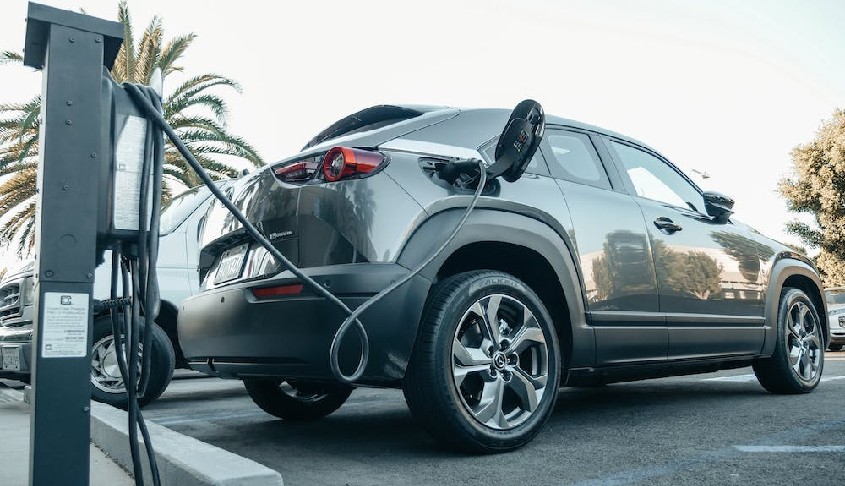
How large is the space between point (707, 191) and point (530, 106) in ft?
6.85

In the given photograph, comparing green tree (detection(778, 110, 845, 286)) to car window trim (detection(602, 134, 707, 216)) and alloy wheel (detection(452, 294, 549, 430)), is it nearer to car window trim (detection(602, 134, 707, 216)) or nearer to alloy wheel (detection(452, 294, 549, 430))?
car window trim (detection(602, 134, 707, 216))

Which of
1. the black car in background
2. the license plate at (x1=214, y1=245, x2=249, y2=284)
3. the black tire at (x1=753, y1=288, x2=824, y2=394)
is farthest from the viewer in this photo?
the black tire at (x1=753, y1=288, x2=824, y2=394)

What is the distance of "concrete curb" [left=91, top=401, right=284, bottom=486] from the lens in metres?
2.04

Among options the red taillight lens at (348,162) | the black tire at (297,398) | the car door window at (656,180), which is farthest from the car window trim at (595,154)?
the black tire at (297,398)

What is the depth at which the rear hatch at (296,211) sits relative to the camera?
9.65 feet

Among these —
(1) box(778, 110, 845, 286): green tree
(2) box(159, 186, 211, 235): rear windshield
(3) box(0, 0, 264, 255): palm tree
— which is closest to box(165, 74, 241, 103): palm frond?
(3) box(0, 0, 264, 255): palm tree

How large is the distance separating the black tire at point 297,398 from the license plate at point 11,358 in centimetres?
178

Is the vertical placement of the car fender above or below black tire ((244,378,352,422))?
above

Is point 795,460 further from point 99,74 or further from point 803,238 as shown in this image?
point 803,238

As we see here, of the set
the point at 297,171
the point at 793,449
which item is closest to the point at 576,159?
the point at 297,171

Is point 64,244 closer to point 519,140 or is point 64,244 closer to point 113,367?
point 519,140

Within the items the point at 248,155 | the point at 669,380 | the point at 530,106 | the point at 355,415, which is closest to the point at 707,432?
the point at 530,106

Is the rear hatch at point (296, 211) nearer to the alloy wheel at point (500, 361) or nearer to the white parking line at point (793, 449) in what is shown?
the alloy wheel at point (500, 361)

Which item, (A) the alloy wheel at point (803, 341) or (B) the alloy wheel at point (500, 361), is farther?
(A) the alloy wheel at point (803, 341)
